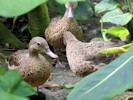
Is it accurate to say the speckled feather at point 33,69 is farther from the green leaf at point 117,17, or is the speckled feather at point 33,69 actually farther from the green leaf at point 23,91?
the green leaf at point 23,91

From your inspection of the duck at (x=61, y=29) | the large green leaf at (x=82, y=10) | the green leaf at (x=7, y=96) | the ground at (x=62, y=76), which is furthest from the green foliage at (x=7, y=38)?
the green leaf at (x=7, y=96)

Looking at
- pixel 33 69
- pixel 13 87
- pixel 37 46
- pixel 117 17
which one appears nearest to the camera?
pixel 13 87

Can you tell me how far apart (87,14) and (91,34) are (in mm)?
249

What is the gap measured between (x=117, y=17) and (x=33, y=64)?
0.90 meters

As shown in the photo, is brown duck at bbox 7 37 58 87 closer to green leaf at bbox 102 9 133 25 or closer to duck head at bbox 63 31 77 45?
duck head at bbox 63 31 77 45

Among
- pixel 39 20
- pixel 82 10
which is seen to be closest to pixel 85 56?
pixel 82 10

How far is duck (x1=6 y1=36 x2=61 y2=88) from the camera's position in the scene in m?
2.73

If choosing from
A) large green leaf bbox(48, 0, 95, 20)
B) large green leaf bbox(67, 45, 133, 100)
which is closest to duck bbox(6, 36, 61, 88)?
large green leaf bbox(48, 0, 95, 20)

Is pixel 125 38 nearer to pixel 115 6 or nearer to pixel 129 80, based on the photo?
pixel 115 6

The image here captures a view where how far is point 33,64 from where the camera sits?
A: 9.09 ft

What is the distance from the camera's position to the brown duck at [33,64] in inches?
108

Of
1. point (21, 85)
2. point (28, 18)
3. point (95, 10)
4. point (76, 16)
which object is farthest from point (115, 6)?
point (21, 85)

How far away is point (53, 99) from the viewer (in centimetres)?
277

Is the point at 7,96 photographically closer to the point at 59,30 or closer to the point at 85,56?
the point at 85,56
